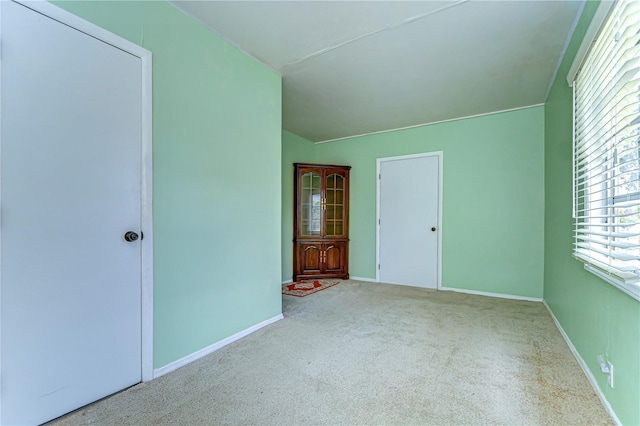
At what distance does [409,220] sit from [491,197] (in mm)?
1110

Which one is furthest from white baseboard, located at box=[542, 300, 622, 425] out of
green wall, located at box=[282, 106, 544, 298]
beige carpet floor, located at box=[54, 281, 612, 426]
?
green wall, located at box=[282, 106, 544, 298]

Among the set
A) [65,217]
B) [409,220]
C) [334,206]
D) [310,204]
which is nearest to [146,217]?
[65,217]

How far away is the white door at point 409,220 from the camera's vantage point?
13.6 ft

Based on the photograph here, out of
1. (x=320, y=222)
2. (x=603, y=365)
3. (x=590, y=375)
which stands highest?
(x=320, y=222)

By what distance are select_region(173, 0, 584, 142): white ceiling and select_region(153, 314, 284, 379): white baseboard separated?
2.38 metres

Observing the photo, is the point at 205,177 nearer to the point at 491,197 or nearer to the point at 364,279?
the point at 364,279

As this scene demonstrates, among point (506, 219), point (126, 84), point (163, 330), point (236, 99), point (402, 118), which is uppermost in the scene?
point (402, 118)

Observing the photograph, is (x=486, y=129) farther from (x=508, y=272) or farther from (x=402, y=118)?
(x=508, y=272)

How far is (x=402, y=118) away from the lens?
395 centimetres

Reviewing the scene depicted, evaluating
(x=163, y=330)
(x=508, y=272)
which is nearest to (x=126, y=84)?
(x=163, y=330)

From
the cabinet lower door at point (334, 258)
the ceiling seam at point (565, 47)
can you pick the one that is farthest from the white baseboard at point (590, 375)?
the cabinet lower door at point (334, 258)

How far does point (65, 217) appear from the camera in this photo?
1463 millimetres

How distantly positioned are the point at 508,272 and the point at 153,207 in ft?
13.0

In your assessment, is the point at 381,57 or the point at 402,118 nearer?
the point at 381,57
